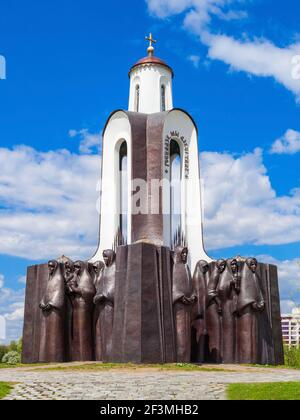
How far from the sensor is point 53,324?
16594 millimetres

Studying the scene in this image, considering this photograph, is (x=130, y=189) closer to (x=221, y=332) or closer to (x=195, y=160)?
(x=195, y=160)

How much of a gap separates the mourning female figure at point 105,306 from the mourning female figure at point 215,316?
292cm

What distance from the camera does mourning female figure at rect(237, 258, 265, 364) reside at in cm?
1619

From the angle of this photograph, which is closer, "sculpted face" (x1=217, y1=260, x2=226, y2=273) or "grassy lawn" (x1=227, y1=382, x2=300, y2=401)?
"grassy lawn" (x1=227, y1=382, x2=300, y2=401)

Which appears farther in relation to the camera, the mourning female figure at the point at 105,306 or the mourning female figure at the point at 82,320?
the mourning female figure at the point at 82,320

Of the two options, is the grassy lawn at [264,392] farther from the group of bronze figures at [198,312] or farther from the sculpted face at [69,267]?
the sculpted face at [69,267]

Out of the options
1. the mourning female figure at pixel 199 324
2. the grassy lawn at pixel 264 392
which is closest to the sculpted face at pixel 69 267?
the mourning female figure at pixel 199 324

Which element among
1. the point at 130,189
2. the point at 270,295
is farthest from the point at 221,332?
the point at 130,189

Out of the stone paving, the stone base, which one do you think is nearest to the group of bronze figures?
the stone base

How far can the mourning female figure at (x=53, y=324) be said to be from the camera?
16.5 meters

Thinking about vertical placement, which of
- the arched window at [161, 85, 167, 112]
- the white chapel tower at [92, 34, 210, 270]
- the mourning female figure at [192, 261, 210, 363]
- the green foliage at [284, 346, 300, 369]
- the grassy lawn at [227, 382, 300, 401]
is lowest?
the grassy lawn at [227, 382, 300, 401]

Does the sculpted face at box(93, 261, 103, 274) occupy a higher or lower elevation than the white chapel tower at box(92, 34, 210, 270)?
lower

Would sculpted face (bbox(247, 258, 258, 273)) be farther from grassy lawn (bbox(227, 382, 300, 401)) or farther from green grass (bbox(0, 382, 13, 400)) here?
green grass (bbox(0, 382, 13, 400))
